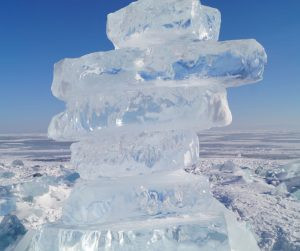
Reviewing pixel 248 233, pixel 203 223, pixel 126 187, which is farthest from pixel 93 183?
pixel 248 233

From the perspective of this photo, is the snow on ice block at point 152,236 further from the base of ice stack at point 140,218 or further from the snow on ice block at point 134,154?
the snow on ice block at point 134,154

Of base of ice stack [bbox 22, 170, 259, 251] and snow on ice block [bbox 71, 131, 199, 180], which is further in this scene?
snow on ice block [bbox 71, 131, 199, 180]

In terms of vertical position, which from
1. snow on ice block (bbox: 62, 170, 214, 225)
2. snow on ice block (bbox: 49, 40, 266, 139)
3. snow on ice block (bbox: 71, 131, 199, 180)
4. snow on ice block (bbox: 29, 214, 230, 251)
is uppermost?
snow on ice block (bbox: 49, 40, 266, 139)

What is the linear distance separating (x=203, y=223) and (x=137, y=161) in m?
0.52

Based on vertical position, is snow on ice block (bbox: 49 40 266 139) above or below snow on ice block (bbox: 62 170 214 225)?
above

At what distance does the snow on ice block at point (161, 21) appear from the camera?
7.70 ft

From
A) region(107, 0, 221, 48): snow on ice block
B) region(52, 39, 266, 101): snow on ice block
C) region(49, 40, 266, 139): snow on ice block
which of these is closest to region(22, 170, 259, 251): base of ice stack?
region(49, 40, 266, 139): snow on ice block

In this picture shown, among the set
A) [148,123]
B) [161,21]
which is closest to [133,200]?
[148,123]

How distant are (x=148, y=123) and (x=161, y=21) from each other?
61cm

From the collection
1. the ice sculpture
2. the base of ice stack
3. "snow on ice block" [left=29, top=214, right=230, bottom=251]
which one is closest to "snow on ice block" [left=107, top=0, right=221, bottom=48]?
Result: the ice sculpture

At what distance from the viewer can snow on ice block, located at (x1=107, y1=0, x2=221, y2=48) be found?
235cm

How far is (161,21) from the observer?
2.36m

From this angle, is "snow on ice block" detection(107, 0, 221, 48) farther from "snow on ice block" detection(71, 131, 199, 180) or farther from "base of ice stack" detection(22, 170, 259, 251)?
"base of ice stack" detection(22, 170, 259, 251)

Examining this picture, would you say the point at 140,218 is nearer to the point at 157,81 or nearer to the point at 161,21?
the point at 157,81
